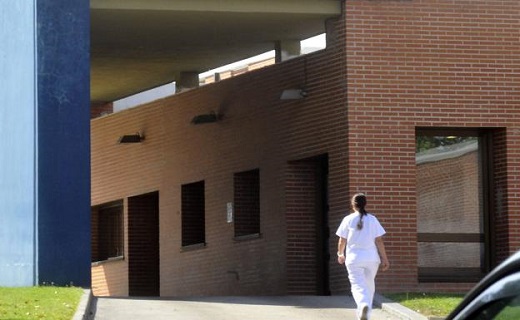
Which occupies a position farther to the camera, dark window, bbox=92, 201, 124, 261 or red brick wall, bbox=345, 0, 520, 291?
dark window, bbox=92, 201, 124, 261

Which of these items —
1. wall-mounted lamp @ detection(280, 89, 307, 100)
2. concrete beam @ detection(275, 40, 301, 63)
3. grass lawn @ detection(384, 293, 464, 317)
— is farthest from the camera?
concrete beam @ detection(275, 40, 301, 63)

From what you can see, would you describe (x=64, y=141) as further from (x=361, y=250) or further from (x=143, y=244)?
(x=143, y=244)

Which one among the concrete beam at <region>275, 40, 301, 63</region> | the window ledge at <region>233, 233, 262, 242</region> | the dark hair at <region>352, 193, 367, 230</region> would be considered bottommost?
the window ledge at <region>233, 233, 262, 242</region>

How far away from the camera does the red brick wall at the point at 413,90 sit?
1955 cm

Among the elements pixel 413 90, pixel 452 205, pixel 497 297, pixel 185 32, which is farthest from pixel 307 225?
pixel 497 297

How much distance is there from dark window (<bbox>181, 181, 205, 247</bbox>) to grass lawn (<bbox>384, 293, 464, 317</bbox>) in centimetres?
841

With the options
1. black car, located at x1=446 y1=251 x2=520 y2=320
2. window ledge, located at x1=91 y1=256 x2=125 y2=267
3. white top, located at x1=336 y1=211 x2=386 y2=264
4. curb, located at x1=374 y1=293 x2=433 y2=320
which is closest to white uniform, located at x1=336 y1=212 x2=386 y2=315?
white top, located at x1=336 y1=211 x2=386 y2=264

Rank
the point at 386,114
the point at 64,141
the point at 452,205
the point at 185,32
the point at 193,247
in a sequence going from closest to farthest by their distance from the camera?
the point at 64,141
the point at 386,114
the point at 452,205
the point at 185,32
the point at 193,247

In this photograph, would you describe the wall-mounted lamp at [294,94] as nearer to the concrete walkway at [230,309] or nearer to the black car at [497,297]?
the concrete walkway at [230,309]

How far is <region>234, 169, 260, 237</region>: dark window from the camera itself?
24141 mm

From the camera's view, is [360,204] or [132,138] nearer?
[360,204]

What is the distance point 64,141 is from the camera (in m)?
18.7

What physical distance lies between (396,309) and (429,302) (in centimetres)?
61

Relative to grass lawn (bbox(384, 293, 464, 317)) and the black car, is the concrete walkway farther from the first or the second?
the black car
